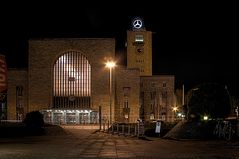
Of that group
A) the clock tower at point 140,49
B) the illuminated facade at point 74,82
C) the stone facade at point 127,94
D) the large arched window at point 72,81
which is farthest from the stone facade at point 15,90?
the clock tower at point 140,49

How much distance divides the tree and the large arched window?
187 ft

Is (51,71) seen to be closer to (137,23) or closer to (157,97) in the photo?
(157,97)

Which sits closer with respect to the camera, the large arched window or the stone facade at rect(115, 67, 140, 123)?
the large arched window

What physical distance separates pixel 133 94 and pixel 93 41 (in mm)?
11131

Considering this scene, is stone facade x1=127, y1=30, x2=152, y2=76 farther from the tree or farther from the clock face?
the tree

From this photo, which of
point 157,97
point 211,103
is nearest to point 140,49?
point 157,97

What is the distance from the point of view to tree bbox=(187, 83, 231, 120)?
36.0 m

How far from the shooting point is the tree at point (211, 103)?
36.0 metres

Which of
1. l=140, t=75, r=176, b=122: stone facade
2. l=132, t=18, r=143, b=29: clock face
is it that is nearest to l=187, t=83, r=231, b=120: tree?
l=140, t=75, r=176, b=122: stone facade

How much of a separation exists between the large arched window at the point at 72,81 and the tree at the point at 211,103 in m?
57.1

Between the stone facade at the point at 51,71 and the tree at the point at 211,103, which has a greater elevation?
the stone facade at the point at 51,71

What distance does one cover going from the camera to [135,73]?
9425 centimetres

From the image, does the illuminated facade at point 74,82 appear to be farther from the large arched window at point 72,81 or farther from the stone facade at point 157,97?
the stone facade at point 157,97

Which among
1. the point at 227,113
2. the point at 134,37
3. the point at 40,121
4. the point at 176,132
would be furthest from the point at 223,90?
the point at 134,37
